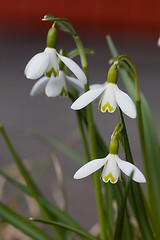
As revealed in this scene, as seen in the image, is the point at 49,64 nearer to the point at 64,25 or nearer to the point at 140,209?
the point at 64,25

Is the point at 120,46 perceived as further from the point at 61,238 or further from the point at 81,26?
the point at 61,238

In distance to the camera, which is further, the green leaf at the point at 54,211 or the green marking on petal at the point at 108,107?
the green leaf at the point at 54,211

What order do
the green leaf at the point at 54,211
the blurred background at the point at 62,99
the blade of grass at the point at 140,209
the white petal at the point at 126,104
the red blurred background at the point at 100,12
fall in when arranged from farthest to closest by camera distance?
the red blurred background at the point at 100,12 < the blurred background at the point at 62,99 < the green leaf at the point at 54,211 < the blade of grass at the point at 140,209 < the white petal at the point at 126,104

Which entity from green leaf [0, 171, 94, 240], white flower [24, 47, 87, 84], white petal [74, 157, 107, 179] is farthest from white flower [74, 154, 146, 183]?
green leaf [0, 171, 94, 240]

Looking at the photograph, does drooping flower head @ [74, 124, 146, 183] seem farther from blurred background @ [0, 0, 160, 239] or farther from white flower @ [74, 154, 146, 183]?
blurred background @ [0, 0, 160, 239]

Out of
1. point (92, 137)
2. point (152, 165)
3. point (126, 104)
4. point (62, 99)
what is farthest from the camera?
point (62, 99)

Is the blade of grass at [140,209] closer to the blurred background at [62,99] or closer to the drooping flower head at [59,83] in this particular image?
the drooping flower head at [59,83]

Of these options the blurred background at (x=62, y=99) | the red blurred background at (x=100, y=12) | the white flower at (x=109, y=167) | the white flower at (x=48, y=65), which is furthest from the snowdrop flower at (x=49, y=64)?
the red blurred background at (x=100, y=12)

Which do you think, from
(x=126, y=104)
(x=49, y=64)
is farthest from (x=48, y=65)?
(x=126, y=104)
